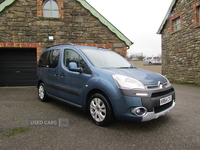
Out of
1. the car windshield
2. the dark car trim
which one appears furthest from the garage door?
the car windshield

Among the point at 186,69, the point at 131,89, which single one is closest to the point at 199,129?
the point at 131,89

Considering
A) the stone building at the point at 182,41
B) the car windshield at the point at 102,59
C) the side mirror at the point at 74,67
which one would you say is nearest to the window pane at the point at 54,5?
the car windshield at the point at 102,59

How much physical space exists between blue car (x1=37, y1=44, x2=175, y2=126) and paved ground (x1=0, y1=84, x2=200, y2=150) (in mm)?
322

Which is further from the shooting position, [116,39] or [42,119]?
[116,39]

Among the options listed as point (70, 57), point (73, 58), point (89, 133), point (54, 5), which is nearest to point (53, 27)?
point (54, 5)

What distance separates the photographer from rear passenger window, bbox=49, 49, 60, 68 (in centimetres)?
425

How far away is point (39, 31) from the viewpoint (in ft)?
25.6

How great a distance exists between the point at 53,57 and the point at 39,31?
13.8 feet

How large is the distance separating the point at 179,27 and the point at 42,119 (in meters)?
11.4

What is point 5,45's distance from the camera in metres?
7.47

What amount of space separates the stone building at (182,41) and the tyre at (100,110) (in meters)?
8.62

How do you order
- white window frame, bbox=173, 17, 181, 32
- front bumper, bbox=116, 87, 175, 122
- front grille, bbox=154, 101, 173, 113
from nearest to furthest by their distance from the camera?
1. front bumper, bbox=116, 87, 175, 122
2. front grille, bbox=154, 101, 173, 113
3. white window frame, bbox=173, 17, 181, 32

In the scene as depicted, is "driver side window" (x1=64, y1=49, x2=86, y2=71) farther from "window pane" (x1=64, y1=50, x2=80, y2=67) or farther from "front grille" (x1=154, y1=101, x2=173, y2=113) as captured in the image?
"front grille" (x1=154, y1=101, x2=173, y2=113)

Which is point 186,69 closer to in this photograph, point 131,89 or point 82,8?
point 82,8
